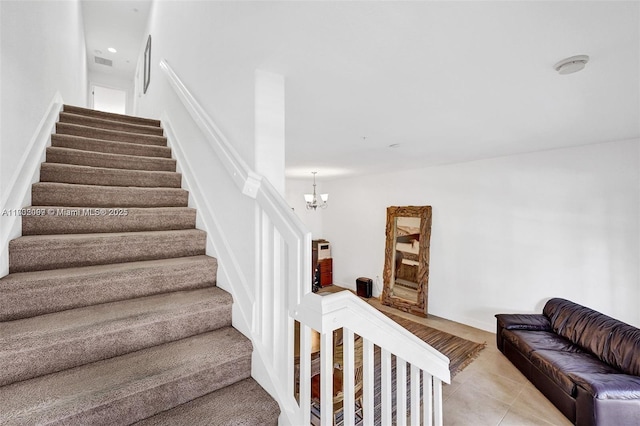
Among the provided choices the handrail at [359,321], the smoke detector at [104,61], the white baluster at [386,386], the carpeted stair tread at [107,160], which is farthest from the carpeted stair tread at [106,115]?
the smoke detector at [104,61]

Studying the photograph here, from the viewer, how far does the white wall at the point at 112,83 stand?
6.36m

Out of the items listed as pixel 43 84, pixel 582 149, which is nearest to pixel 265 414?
pixel 43 84

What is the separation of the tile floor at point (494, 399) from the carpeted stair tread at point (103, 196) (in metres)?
3.06

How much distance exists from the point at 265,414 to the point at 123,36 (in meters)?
6.91

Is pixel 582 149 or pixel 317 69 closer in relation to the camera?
pixel 317 69

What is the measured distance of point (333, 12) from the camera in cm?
109

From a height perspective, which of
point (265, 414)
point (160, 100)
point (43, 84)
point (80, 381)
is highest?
point (160, 100)

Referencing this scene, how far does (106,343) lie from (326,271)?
19.3 feet

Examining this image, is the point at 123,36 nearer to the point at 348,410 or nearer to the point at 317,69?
the point at 317,69

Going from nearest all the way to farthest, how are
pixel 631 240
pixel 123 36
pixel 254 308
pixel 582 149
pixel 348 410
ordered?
pixel 348 410, pixel 254 308, pixel 631 240, pixel 582 149, pixel 123 36

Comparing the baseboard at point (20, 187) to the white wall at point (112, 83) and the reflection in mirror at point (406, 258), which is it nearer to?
the reflection in mirror at point (406, 258)

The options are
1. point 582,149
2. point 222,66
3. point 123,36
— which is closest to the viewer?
point 222,66

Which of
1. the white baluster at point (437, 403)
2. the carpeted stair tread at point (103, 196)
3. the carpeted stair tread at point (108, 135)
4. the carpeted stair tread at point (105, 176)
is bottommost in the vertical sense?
the white baluster at point (437, 403)

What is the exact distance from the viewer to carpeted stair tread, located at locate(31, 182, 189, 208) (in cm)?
174
